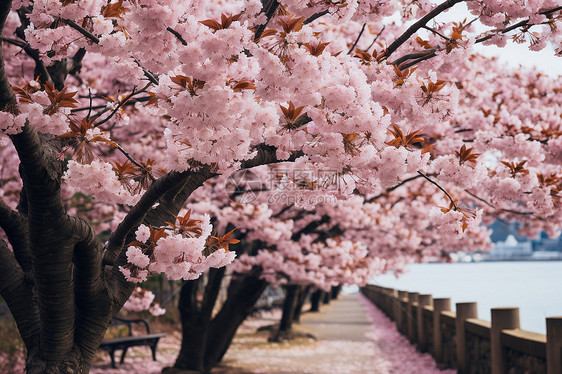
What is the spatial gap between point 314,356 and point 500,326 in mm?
7751

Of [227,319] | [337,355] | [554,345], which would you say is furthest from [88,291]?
[337,355]

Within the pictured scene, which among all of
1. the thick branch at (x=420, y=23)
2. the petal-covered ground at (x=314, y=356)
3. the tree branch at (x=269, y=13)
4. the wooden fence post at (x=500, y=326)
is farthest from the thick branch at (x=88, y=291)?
the petal-covered ground at (x=314, y=356)

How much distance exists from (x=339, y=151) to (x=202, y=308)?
25.8 ft

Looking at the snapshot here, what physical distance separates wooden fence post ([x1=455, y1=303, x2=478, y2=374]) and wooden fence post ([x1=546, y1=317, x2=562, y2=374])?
4.32 m

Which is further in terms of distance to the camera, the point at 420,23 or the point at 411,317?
the point at 411,317

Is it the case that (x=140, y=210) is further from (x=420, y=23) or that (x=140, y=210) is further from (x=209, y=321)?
(x=209, y=321)

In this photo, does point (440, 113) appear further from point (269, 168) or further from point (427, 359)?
point (427, 359)

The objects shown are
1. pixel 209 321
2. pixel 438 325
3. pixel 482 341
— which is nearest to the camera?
pixel 482 341

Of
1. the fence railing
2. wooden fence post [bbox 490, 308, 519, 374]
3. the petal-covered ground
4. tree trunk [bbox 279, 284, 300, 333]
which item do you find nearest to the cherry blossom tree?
the fence railing

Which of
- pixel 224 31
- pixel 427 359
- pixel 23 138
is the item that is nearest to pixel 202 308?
pixel 427 359

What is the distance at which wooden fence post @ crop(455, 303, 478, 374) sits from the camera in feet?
33.3

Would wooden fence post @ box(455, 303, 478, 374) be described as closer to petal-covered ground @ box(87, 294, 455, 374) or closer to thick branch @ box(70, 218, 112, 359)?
petal-covered ground @ box(87, 294, 455, 374)

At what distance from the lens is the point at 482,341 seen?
30.0 feet

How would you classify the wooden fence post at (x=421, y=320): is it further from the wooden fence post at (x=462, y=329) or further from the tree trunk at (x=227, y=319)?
the tree trunk at (x=227, y=319)
